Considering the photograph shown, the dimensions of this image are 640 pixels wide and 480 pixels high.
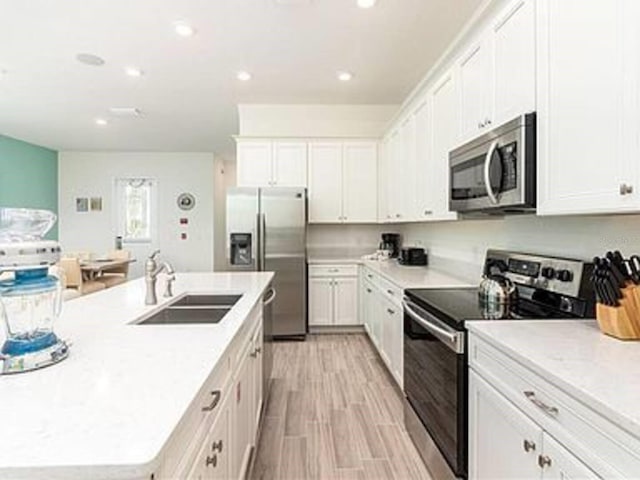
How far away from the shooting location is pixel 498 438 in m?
1.52

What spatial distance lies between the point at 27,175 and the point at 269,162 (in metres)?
5.34

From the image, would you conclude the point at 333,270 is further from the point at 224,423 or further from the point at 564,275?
the point at 224,423

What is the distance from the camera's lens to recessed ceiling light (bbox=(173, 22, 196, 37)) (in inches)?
132

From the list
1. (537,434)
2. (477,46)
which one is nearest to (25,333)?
(537,434)

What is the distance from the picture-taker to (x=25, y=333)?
123cm

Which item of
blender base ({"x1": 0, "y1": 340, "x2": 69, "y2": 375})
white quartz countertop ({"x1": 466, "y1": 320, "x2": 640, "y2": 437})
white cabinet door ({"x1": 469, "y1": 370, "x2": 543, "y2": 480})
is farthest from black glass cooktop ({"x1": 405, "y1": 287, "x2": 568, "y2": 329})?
blender base ({"x1": 0, "y1": 340, "x2": 69, "y2": 375})

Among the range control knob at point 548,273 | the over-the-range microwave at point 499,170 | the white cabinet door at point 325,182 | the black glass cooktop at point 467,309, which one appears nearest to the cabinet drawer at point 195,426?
the black glass cooktop at point 467,309

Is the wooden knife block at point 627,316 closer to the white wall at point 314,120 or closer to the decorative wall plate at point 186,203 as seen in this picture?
the white wall at point 314,120

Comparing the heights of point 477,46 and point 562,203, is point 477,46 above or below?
above

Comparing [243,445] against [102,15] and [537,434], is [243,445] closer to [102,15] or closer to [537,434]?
[537,434]

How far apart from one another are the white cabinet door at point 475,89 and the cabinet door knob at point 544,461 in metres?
1.63

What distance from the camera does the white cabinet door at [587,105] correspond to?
4.33 feet

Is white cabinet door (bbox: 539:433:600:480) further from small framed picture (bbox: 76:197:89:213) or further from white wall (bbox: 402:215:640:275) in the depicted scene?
small framed picture (bbox: 76:197:89:213)

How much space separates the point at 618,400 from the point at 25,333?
61.1 inches
